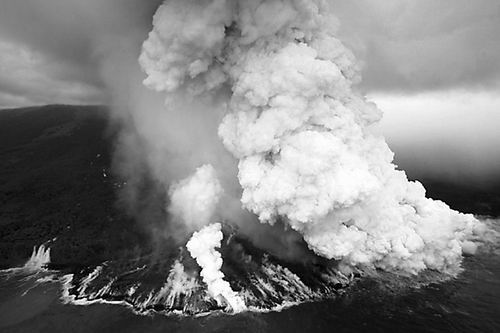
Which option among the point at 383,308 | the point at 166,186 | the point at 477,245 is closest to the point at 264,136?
the point at 383,308

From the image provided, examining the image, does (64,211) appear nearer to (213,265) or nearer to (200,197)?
(200,197)

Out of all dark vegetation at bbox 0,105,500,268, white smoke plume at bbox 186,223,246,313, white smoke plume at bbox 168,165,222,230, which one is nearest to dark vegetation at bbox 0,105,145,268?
dark vegetation at bbox 0,105,500,268

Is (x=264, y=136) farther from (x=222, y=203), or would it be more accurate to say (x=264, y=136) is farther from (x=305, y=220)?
(x=222, y=203)

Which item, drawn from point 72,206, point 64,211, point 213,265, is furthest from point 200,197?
point 72,206

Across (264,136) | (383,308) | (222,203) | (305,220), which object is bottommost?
(383,308)

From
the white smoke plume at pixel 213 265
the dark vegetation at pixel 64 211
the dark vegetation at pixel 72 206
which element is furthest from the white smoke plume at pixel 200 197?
the dark vegetation at pixel 64 211

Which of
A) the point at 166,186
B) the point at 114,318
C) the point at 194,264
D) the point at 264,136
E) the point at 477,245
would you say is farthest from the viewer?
the point at 166,186

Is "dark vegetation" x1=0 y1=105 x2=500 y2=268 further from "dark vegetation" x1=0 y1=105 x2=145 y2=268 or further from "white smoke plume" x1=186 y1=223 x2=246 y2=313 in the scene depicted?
"white smoke plume" x1=186 y1=223 x2=246 y2=313

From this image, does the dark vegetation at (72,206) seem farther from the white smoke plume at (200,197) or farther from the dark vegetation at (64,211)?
the white smoke plume at (200,197)
